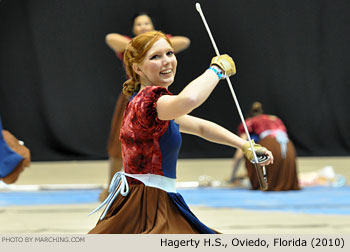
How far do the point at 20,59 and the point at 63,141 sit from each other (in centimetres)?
150

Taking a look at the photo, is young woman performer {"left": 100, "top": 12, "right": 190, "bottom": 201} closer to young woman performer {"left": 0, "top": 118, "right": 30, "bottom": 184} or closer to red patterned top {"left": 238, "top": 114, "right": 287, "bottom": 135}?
young woman performer {"left": 0, "top": 118, "right": 30, "bottom": 184}

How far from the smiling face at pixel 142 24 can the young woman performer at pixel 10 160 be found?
5.09 feet

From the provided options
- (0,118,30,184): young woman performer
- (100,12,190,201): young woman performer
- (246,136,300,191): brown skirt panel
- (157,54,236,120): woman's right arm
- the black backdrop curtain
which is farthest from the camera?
the black backdrop curtain

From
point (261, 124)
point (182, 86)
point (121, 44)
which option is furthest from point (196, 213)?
point (182, 86)

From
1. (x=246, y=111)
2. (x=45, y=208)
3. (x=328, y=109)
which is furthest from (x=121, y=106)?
(x=328, y=109)

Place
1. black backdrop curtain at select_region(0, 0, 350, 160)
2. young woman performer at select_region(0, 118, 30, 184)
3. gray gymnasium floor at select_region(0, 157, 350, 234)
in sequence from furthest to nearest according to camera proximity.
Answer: black backdrop curtain at select_region(0, 0, 350, 160), young woman performer at select_region(0, 118, 30, 184), gray gymnasium floor at select_region(0, 157, 350, 234)

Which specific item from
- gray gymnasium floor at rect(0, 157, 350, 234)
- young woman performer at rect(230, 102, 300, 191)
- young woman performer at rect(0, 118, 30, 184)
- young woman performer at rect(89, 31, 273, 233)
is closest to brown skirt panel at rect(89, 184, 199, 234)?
young woman performer at rect(89, 31, 273, 233)

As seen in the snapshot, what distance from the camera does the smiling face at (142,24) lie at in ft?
16.5

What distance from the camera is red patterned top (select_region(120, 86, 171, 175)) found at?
2123mm

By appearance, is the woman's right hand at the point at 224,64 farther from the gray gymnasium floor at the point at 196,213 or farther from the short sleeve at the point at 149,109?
the gray gymnasium floor at the point at 196,213

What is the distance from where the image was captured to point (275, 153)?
259 inches

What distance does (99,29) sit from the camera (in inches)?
318

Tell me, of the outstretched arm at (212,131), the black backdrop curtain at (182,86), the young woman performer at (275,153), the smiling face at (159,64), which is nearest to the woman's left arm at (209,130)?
the outstretched arm at (212,131)

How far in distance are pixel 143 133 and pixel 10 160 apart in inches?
143
